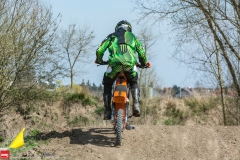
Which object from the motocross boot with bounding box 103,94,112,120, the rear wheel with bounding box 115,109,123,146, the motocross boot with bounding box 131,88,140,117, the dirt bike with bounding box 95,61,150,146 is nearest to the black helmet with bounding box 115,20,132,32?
the dirt bike with bounding box 95,61,150,146

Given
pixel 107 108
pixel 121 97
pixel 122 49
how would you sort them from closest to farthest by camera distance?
pixel 121 97
pixel 122 49
pixel 107 108

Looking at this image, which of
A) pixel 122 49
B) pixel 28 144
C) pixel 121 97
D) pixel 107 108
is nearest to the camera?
pixel 121 97

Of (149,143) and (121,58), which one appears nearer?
(121,58)

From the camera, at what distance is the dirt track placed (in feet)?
22.5

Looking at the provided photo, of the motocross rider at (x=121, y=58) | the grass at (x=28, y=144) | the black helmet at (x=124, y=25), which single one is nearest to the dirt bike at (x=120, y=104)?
the motocross rider at (x=121, y=58)

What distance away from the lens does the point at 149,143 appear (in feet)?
25.0

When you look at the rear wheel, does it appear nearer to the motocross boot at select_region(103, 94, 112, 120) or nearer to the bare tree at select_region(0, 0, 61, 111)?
the motocross boot at select_region(103, 94, 112, 120)

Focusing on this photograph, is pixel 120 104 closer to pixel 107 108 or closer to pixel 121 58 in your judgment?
pixel 107 108

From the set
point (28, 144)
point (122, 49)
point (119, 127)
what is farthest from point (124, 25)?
point (28, 144)

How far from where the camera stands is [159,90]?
26578 millimetres

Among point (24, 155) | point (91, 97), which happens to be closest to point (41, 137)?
point (24, 155)

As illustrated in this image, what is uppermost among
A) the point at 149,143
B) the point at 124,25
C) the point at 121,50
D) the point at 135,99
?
the point at 124,25

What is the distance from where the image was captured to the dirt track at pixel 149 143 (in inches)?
270

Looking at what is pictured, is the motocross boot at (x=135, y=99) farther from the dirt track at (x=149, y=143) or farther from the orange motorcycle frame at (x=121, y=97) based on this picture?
the dirt track at (x=149, y=143)
